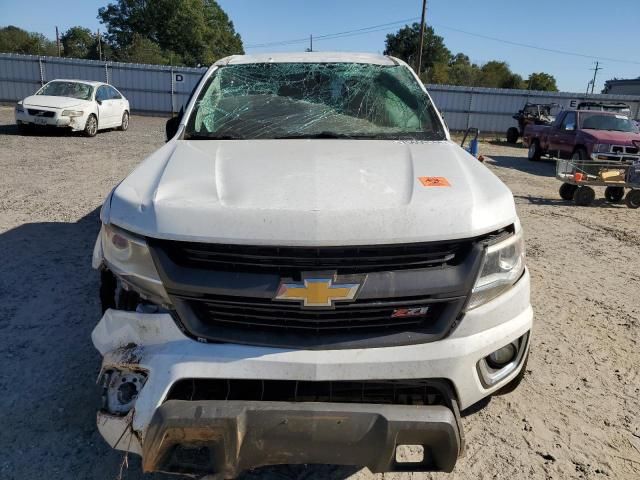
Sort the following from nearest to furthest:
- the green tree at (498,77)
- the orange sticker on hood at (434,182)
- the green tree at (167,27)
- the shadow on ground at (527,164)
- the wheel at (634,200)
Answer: the orange sticker on hood at (434,182)
the wheel at (634,200)
the shadow on ground at (527,164)
the green tree at (498,77)
the green tree at (167,27)

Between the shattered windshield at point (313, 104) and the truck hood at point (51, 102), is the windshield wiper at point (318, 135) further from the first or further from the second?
the truck hood at point (51, 102)

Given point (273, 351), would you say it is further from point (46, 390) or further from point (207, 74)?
point (207, 74)

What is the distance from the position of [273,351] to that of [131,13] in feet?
249

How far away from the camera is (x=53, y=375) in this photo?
3062 mm

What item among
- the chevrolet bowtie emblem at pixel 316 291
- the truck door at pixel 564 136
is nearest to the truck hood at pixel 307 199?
the chevrolet bowtie emblem at pixel 316 291

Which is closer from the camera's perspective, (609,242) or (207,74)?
(207,74)

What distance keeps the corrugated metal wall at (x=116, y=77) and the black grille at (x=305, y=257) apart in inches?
939

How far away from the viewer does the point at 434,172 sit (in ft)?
8.18

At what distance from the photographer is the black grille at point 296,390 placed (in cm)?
199

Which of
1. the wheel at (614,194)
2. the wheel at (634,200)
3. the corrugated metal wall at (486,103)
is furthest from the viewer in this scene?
the corrugated metal wall at (486,103)

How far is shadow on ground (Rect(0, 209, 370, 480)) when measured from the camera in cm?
241

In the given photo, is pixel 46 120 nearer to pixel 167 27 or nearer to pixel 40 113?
pixel 40 113

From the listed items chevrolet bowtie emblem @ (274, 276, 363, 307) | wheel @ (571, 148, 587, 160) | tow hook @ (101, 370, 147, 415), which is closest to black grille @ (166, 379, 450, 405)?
tow hook @ (101, 370, 147, 415)

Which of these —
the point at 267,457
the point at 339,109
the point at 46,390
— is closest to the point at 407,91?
the point at 339,109
